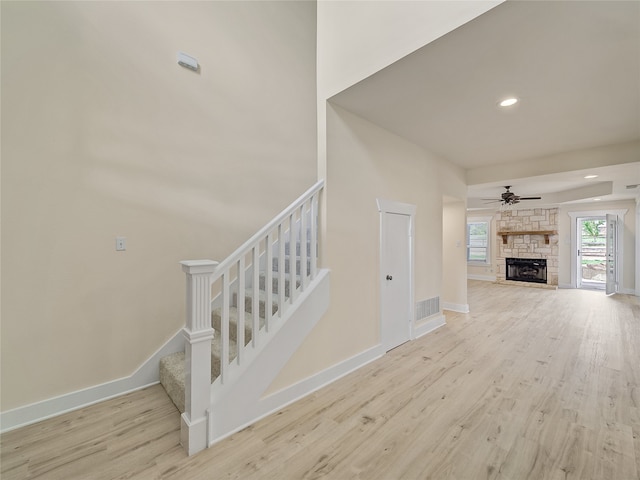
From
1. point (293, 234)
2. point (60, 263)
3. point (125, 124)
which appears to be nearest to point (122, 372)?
point (60, 263)

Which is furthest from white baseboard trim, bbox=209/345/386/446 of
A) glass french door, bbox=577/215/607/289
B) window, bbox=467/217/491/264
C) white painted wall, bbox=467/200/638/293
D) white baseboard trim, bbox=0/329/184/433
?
glass french door, bbox=577/215/607/289

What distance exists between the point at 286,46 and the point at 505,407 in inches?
178

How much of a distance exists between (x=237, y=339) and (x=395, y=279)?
211 cm

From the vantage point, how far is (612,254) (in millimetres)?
7156

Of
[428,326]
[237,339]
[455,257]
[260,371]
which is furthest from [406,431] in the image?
[455,257]

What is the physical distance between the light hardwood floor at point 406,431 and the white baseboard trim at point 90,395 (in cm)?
8

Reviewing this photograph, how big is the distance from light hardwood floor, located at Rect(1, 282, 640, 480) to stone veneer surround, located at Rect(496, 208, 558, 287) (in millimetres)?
6079

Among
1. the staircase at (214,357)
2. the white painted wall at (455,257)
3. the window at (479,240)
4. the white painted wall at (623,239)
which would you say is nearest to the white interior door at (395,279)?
the staircase at (214,357)

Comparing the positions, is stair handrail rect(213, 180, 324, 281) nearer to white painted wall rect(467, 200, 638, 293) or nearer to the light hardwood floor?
the light hardwood floor

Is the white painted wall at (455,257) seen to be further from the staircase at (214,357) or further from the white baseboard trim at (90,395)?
the white baseboard trim at (90,395)

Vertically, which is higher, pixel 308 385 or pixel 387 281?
pixel 387 281

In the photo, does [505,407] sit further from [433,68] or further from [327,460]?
[433,68]

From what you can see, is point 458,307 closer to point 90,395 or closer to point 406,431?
point 406,431

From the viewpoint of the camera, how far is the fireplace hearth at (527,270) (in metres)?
8.24
